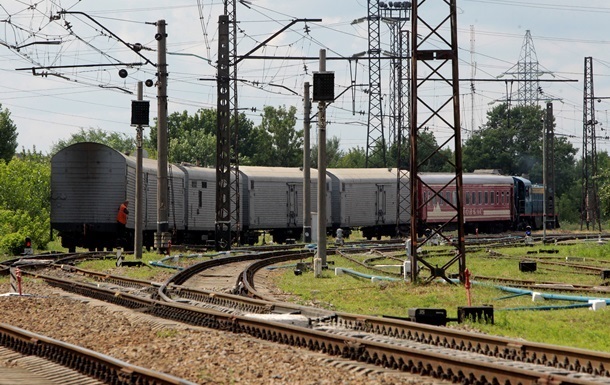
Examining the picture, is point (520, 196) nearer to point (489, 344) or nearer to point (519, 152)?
point (519, 152)

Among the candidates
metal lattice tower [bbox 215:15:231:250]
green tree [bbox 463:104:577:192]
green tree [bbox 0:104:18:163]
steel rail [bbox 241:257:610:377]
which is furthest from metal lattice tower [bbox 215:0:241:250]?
green tree [bbox 463:104:577:192]

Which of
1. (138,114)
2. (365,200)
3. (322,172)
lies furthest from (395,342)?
(365,200)

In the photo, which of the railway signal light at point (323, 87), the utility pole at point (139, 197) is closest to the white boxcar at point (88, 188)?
the utility pole at point (139, 197)

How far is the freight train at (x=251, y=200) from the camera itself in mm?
40625

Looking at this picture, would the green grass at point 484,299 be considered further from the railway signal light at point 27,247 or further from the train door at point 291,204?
the train door at point 291,204

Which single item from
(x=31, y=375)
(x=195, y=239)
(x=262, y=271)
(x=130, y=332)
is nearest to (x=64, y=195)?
(x=195, y=239)

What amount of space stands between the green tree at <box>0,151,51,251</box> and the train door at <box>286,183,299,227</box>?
1260 cm

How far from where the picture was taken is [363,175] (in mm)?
59594

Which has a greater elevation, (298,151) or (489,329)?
(298,151)

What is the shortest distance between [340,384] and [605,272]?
680 inches

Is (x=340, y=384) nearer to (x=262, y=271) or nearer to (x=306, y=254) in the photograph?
(x=262, y=271)

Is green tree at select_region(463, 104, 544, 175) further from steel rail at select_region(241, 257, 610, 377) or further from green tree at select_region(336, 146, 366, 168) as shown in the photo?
steel rail at select_region(241, 257, 610, 377)

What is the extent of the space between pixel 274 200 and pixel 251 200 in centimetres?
189

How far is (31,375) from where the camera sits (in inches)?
453
